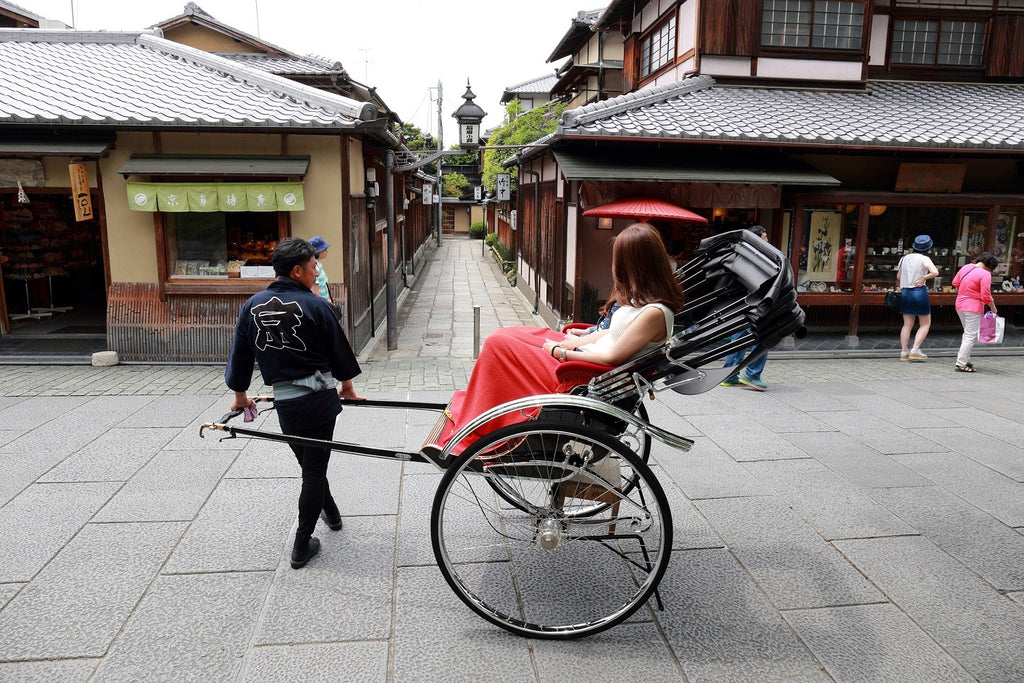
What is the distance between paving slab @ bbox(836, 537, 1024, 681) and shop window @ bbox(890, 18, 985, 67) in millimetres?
11513

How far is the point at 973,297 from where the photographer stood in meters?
8.79

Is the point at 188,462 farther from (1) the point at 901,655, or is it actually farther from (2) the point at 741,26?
(2) the point at 741,26

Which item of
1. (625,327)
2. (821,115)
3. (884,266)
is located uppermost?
(821,115)

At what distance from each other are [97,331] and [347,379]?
9.24 m

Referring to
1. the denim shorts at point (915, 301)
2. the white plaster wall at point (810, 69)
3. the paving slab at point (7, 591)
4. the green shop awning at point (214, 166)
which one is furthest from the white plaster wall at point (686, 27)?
the paving slab at point (7, 591)

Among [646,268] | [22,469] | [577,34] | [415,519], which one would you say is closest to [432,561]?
[415,519]

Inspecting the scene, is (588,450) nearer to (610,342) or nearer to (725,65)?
(610,342)

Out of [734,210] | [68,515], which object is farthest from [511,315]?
[68,515]

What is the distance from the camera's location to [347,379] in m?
3.75

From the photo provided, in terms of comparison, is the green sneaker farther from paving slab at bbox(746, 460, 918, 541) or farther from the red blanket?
the red blanket

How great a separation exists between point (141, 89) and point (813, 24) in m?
11.0

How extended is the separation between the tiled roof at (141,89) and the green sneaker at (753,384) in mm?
5966

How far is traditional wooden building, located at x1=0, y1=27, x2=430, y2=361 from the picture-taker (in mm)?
8273

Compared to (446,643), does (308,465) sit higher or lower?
higher
